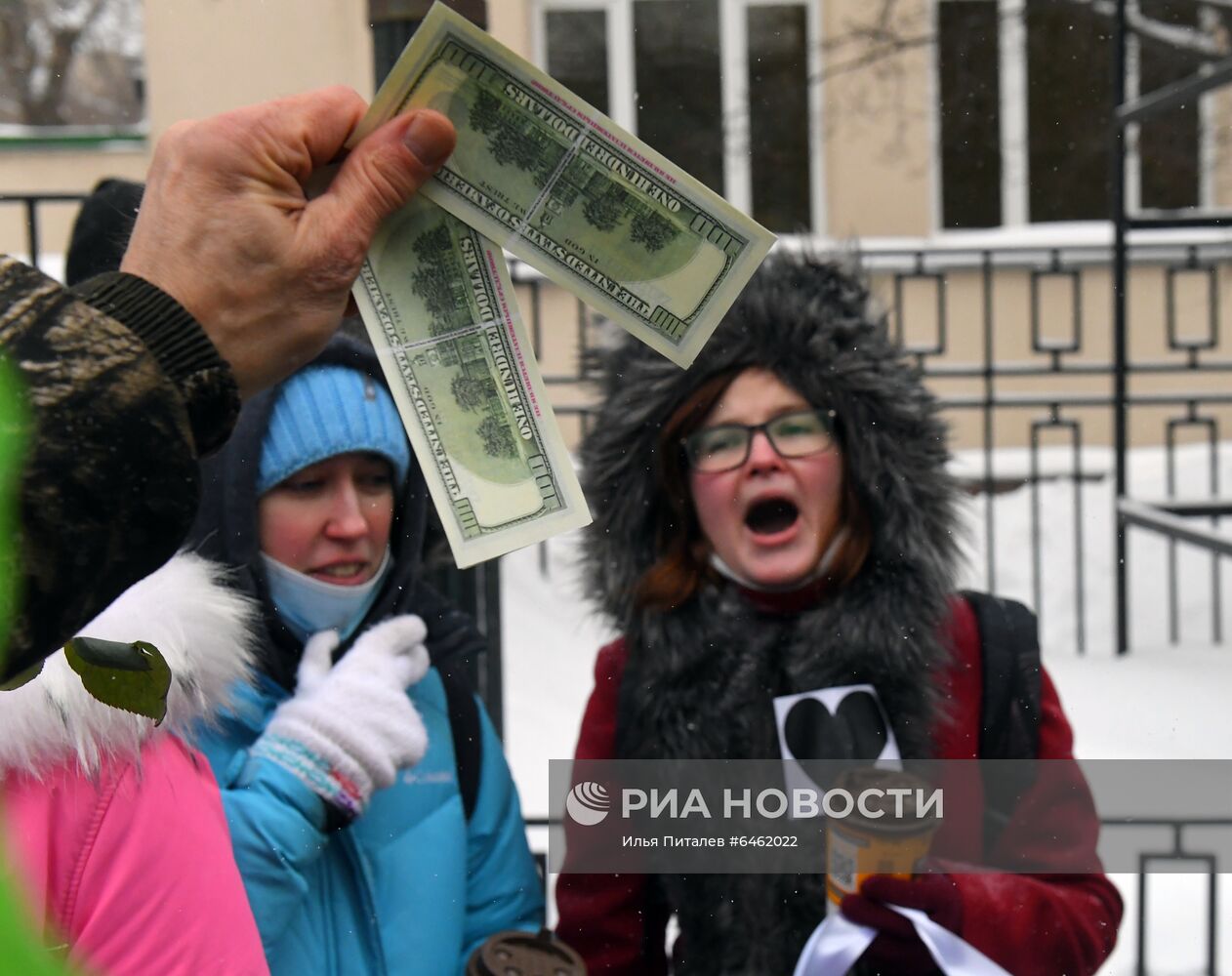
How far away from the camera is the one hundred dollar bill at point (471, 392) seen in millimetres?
972

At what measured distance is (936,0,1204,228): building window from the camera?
1754 mm

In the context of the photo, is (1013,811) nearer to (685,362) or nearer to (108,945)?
(685,362)

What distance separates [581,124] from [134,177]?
1277 millimetres

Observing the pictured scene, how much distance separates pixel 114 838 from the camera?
105 cm

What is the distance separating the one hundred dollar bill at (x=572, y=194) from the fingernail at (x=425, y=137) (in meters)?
0.03

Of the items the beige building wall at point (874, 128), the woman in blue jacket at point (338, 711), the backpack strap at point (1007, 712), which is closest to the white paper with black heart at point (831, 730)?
the backpack strap at point (1007, 712)

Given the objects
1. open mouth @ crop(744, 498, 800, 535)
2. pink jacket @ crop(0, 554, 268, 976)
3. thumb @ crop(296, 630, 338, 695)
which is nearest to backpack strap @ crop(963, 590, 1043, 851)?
open mouth @ crop(744, 498, 800, 535)

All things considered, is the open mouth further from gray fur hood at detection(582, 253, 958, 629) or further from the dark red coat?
the dark red coat

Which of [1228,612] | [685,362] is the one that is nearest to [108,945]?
[685,362]

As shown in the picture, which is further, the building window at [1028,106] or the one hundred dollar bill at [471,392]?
the building window at [1028,106]

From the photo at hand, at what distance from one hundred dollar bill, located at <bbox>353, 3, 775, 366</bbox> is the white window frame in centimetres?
44

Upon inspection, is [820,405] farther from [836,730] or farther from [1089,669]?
[1089,669]

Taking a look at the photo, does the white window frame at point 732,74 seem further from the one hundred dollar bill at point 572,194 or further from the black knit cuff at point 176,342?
the black knit cuff at point 176,342

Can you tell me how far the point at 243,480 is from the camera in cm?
154
